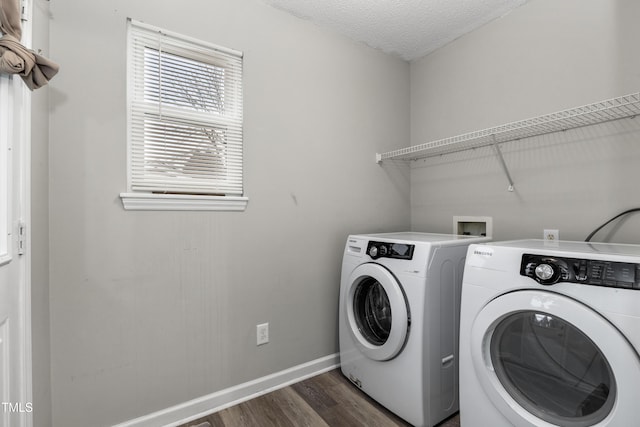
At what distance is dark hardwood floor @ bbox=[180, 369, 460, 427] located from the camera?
1.51m

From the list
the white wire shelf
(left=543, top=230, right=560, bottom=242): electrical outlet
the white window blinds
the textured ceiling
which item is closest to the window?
the white window blinds

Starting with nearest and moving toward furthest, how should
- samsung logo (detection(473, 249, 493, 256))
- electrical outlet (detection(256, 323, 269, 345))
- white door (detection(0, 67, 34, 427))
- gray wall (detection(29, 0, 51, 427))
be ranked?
white door (detection(0, 67, 34, 427)) < gray wall (detection(29, 0, 51, 427)) < samsung logo (detection(473, 249, 493, 256)) < electrical outlet (detection(256, 323, 269, 345))

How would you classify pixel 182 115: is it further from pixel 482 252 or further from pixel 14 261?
pixel 482 252

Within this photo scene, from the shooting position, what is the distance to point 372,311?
1789 millimetres

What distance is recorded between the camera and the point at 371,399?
5.61 ft

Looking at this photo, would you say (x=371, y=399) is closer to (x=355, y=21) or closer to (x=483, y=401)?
(x=483, y=401)

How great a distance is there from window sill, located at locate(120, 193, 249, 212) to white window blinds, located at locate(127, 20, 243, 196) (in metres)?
0.04

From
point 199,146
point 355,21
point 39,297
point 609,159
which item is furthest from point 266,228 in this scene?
point 609,159

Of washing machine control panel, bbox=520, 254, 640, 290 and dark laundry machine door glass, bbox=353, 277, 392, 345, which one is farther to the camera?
dark laundry machine door glass, bbox=353, 277, 392, 345

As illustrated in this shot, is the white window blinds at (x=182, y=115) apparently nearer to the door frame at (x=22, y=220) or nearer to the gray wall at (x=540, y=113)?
the door frame at (x=22, y=220)

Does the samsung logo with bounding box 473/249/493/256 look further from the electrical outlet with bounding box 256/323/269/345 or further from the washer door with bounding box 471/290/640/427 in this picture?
Answer: the electrical outlet with bounding box 256/323/269/345

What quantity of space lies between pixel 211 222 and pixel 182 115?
0.57m

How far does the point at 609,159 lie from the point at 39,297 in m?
2.59

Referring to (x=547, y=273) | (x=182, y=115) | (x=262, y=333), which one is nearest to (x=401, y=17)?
(x=182, y=115)
